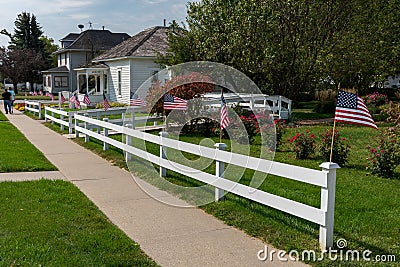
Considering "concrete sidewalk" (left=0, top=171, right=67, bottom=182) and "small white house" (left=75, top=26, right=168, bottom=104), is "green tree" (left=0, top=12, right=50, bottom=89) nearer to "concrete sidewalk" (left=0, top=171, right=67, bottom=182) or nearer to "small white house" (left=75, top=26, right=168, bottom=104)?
"small white house" (left=75, top=26, right=168, bottom=104)

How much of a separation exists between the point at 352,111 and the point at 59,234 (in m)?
4.19

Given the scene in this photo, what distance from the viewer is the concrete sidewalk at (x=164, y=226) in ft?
17.9

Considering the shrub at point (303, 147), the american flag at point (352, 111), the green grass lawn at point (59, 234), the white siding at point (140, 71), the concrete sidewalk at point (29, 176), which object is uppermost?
the white siding at point (140, 71)

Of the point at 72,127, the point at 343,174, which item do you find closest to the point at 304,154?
the point at 343,174

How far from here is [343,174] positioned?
9.66 meters

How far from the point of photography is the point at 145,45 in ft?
116

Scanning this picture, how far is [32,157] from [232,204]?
6.66 meters

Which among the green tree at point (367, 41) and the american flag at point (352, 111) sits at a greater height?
the green tree at point (367, 41)

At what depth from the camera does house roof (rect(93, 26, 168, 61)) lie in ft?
111

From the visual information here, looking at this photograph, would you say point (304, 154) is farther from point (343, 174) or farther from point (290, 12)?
point (290, 12)

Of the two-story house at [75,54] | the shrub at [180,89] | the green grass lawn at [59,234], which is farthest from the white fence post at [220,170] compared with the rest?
the two-story house at [75,54]

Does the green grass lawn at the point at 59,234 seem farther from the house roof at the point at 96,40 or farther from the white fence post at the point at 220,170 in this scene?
the house roof at the point at 96,40

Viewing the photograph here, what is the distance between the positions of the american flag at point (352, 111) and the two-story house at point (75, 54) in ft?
154

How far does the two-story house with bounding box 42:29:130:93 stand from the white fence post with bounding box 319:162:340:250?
48001mm
